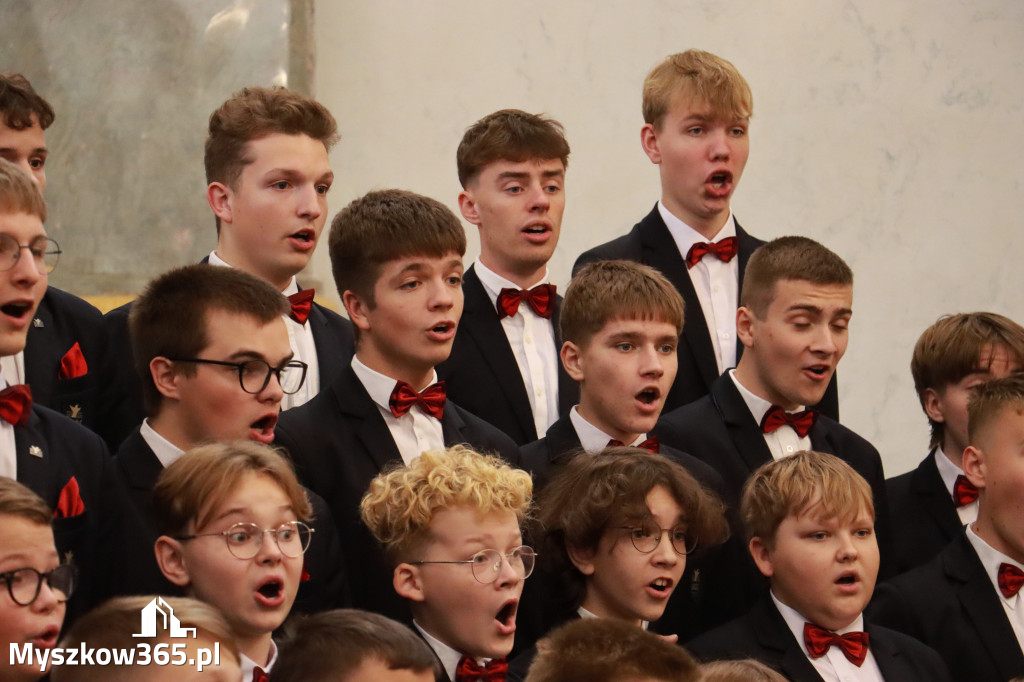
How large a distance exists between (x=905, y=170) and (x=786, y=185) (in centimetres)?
39

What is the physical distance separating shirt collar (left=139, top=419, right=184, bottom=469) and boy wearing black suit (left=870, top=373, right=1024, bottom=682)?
4.42 ft

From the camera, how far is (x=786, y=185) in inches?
199

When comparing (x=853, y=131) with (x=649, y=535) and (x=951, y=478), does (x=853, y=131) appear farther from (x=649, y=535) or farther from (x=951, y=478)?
(x=649, y=535)

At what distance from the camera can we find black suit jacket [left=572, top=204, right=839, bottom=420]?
11.0ft

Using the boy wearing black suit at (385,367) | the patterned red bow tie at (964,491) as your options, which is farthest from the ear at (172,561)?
the patterned red bow tie at (964,491)

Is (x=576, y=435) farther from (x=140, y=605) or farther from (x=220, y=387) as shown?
(x=140, y=605)

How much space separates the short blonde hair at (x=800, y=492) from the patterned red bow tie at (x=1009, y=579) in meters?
0.34

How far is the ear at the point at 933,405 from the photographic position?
3.35 meters

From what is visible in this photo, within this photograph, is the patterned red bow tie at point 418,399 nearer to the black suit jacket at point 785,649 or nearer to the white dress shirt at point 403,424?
the white dress shirt at point 403,424

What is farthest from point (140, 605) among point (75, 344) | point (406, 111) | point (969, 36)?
point (969, 36)

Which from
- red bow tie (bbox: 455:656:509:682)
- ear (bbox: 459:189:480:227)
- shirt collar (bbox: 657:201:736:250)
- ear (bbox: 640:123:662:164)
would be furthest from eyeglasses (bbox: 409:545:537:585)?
ear (bbox: 640:123:662:164)

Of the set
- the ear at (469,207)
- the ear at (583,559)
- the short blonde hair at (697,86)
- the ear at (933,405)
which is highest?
the short blonde hair at (697,86)

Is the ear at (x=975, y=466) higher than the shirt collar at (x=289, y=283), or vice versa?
the shirt collar at (x=289, y=283)

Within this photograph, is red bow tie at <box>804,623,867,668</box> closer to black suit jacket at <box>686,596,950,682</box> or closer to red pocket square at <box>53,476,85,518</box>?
black suit jacket at <box>686,596,950,682</box>
